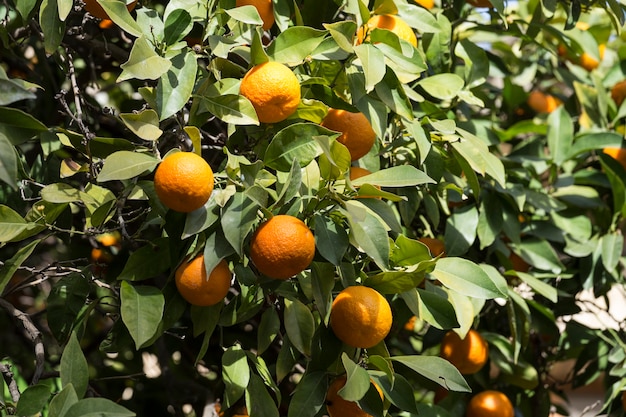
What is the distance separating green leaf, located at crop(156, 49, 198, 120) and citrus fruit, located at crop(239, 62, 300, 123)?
0.07 meters

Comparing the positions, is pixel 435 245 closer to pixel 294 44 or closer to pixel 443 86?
pixel 443 86

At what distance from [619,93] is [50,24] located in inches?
49.1

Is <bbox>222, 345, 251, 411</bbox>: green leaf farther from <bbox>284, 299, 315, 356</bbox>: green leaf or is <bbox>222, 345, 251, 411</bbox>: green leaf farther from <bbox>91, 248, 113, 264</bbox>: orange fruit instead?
Answer: <bbox>91, 248, 113, 264</bbox>: orange fruit

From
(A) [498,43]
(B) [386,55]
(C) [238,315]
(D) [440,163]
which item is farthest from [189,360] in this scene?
(A) [498,43]

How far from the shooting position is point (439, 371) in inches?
39.5

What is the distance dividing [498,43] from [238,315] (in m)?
1.06

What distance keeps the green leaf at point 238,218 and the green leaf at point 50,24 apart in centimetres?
33

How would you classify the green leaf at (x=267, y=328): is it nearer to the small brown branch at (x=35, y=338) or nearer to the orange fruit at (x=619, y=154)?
the small brown branch at (x=35, y=338)

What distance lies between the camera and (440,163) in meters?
1.24

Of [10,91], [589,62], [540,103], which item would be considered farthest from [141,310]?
[589,62]

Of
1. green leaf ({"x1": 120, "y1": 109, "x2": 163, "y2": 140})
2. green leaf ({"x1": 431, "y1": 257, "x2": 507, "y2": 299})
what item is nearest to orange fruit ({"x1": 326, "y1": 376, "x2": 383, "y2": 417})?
green leaf ({"x1": 431, "y1": 257, "x2": 507, "y2": 299})

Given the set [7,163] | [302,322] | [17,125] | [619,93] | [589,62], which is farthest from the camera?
[589,62]

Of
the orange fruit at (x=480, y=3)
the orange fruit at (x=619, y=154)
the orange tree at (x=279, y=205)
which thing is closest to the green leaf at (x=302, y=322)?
the orange tree at (x=279, y=205)

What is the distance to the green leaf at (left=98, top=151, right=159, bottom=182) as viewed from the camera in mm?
917
